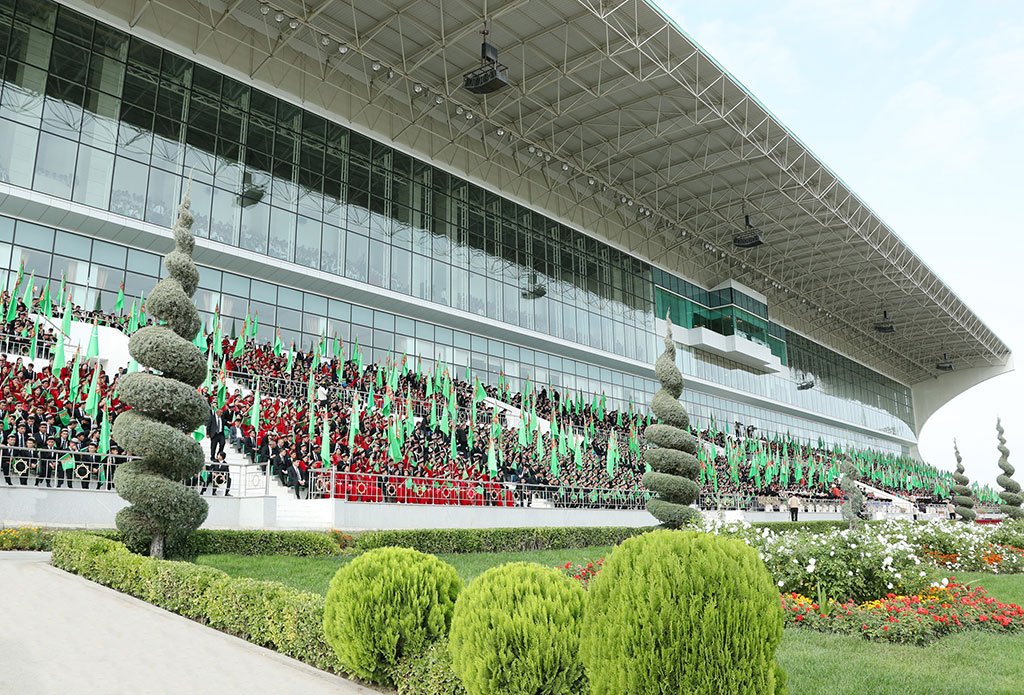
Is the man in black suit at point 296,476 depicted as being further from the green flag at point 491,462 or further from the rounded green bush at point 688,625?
the rounded green bush at point 688,625

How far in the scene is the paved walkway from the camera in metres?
5.95

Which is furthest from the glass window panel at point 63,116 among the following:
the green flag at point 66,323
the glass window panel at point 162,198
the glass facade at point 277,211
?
the green flag at point 66,323

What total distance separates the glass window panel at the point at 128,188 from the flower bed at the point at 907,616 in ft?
80.1

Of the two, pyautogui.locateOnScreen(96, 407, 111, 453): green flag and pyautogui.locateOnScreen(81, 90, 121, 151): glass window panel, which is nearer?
pyautogui.locateOnScreen(96, 407, 111, 453): green flag

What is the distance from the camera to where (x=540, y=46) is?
30375 millimetres

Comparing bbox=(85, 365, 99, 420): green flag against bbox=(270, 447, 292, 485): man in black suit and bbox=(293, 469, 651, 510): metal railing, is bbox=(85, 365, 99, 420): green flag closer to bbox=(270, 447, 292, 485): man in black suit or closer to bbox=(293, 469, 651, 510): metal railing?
bbox=(270, 447, 292, 485): man in black suit

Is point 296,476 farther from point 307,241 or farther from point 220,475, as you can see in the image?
point 307,241

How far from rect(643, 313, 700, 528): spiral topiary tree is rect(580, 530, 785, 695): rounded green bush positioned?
631 inches

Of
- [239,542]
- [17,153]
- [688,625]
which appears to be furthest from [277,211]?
[688,625]

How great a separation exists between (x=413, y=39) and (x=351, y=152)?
5.49 m

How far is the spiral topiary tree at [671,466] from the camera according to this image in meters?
20.1

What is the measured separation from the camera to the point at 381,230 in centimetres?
3350

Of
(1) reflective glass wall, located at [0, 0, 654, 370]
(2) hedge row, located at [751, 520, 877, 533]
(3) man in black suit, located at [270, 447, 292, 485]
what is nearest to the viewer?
(3) man in black suit, located at [270, 447, 292, 485]

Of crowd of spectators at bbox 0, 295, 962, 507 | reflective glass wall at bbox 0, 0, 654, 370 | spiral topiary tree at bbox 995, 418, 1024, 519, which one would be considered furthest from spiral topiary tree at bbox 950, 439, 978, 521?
reflective glass wall at bbox 0, 0, 654, 370
